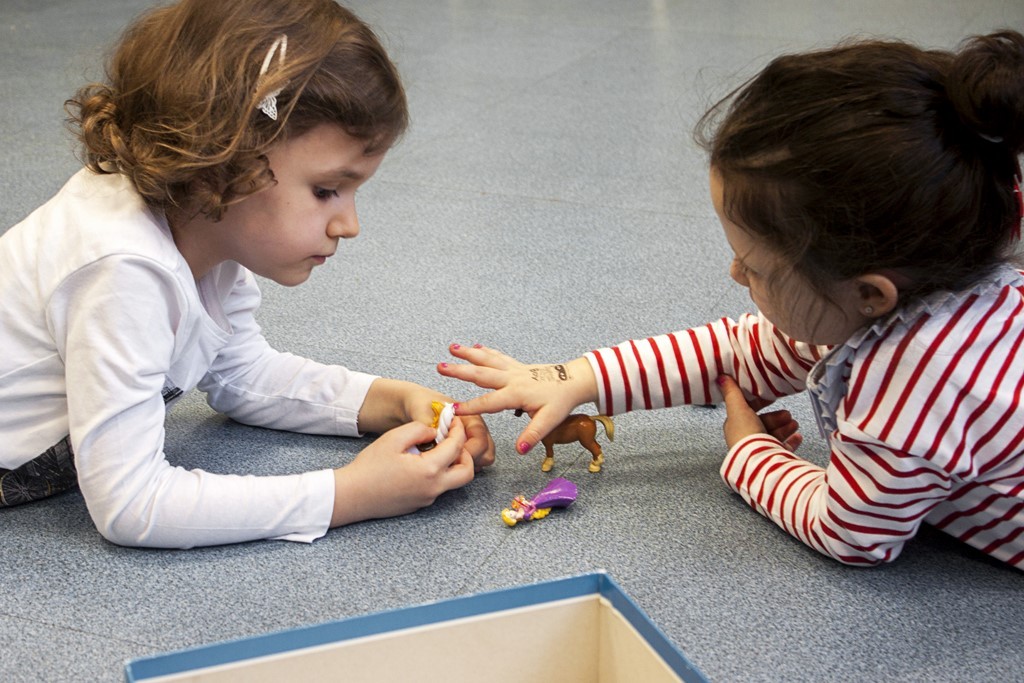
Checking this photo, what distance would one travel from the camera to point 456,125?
78.9 inches

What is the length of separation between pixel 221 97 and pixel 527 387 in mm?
349

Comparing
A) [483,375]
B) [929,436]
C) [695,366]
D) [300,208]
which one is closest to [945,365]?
[929,436]

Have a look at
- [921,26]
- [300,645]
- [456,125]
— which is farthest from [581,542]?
[921,26]

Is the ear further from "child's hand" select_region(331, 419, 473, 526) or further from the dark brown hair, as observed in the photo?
"child's hand" select_region(331, 419, 473, 526)

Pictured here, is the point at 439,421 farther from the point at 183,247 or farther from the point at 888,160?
the point at 888,160

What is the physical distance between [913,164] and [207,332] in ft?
1.82

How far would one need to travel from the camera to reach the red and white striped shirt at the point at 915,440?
30.5 inches

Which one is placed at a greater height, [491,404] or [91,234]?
[91,234]

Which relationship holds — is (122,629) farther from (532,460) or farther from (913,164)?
(913,164)

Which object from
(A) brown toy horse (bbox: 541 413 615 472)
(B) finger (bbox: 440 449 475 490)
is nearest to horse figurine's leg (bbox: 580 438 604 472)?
(A) brown toy horse (bbox: 541 413 615 472)

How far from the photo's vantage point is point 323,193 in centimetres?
86

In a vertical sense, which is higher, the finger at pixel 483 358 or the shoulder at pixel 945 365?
the shoulder at pixel 945 365

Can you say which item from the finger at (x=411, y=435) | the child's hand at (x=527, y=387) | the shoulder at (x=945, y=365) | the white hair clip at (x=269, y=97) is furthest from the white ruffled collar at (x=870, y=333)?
the white hair clip at (x=269, y=97)

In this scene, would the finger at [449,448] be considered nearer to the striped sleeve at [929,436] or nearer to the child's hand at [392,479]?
the child's hand at [392,479]
